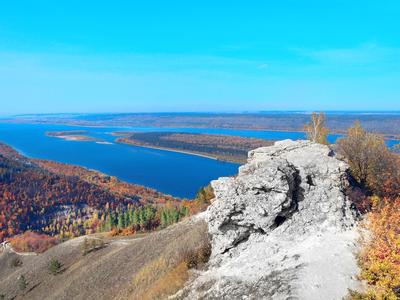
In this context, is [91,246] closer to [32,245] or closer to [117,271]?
[117,271]

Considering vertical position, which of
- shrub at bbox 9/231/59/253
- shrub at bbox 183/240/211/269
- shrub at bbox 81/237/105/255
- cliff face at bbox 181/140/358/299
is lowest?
shrub at bbox 9/231/59/253

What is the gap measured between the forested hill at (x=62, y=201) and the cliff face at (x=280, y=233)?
102340 mm

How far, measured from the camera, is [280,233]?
858 inches

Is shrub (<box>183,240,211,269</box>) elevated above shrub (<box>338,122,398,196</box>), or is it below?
below

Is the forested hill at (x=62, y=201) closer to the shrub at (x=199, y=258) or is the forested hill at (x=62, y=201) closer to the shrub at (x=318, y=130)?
the shrub at (x=318, y=130)

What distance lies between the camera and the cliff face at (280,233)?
58.7 feet

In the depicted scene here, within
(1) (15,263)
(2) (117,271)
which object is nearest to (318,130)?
(2) (117,271)

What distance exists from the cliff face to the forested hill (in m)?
102

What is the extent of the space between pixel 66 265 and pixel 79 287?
14.6 meters

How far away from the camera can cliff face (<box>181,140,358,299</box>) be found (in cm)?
1791

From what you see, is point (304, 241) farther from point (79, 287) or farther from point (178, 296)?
point (79, 287)

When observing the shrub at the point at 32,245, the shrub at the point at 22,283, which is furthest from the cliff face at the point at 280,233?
the shrub at the point at 32,245

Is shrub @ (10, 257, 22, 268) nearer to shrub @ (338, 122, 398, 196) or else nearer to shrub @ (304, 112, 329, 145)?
shrub @ (304, 112, 329, 145)

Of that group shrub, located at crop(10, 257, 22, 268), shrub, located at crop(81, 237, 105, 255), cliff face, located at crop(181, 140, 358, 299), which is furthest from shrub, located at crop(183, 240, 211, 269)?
shrub, located at crop(10, 257, 22, 268)
